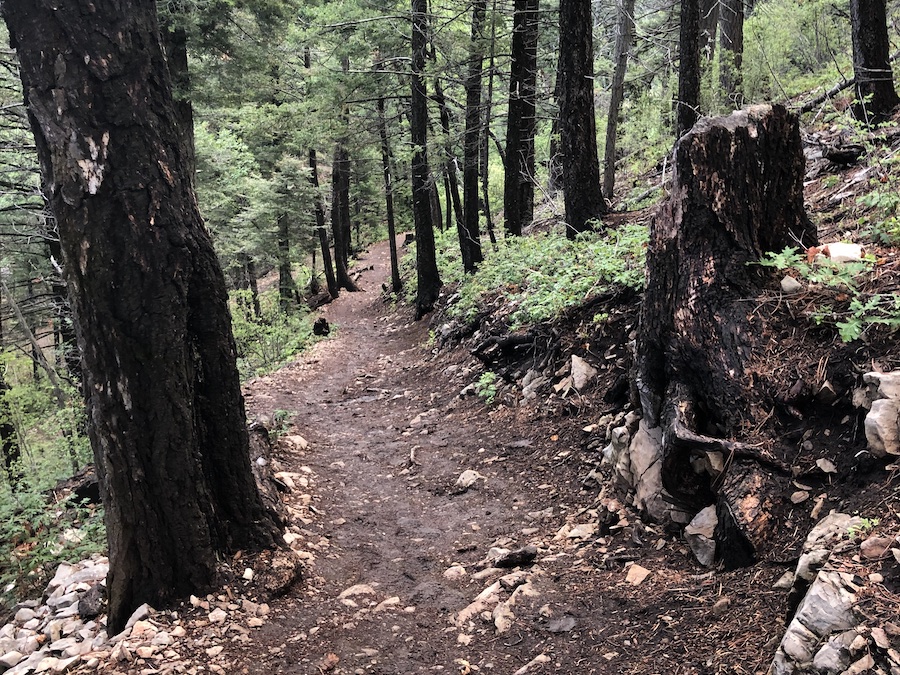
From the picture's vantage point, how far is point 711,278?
13.1 feet

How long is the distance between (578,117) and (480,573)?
7.53 metres

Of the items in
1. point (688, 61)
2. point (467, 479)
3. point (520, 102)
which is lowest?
point (467, 479)

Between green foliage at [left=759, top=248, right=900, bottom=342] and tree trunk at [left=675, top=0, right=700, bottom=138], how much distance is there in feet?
18.5

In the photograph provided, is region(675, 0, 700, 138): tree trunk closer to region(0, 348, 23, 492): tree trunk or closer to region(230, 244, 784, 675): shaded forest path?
region(230, 244, 784, 675): shaded forest path

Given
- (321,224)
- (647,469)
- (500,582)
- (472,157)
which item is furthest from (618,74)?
(321,224)

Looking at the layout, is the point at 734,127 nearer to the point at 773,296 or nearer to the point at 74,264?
the point at 773,296

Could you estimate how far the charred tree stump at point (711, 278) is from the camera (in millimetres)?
3672

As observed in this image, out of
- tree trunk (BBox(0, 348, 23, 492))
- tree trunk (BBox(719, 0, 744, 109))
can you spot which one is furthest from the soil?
tree trunk (BBox(719, 0, 744, 109))

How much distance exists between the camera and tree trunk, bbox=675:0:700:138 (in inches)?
341

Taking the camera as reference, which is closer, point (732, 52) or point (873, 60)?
point (873, 60)

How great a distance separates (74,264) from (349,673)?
3.02 m

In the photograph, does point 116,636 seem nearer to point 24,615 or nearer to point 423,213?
point 24,615

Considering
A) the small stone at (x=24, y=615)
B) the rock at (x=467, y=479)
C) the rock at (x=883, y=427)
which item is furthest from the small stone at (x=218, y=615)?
the rock at (x=883, y=427)

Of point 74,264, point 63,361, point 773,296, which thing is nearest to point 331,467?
point 74,264
